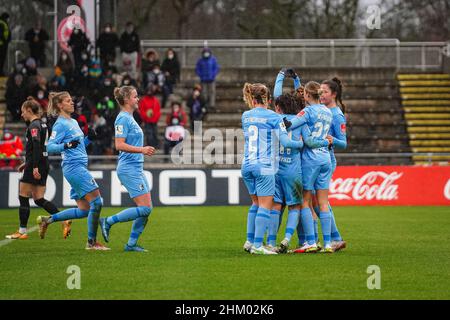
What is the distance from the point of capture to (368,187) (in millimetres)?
26531

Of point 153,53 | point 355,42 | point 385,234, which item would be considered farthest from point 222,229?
point 355,42

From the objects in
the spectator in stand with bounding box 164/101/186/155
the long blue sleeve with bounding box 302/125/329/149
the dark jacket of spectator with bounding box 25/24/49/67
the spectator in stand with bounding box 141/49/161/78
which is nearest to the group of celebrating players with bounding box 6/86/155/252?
the long blue sleeve with bounding box 302/125/329/149

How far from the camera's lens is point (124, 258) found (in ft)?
41.3

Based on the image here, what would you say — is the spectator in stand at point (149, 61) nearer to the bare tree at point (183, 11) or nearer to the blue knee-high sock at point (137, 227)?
the bare tree at point (183, 11)

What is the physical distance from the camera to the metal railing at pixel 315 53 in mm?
35188

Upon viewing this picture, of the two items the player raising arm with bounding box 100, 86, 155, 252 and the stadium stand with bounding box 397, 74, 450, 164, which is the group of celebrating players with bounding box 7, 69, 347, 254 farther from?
the stadium stand with bounding box 397, 74, 450, 164

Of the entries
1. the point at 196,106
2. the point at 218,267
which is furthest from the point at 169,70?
the point at 218,267

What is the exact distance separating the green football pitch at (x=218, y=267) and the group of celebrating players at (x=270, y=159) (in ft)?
1.42

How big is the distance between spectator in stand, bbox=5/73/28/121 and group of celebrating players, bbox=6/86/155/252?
1374 centimetres

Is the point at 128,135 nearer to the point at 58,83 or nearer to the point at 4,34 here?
the point at 58,83

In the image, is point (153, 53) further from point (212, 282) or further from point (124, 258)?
point (212, 282)

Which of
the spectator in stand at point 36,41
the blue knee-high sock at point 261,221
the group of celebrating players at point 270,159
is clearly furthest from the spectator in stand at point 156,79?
the blue knee-high sock at point 261,221

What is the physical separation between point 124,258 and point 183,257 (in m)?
0.76

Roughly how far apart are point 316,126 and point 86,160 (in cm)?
324
